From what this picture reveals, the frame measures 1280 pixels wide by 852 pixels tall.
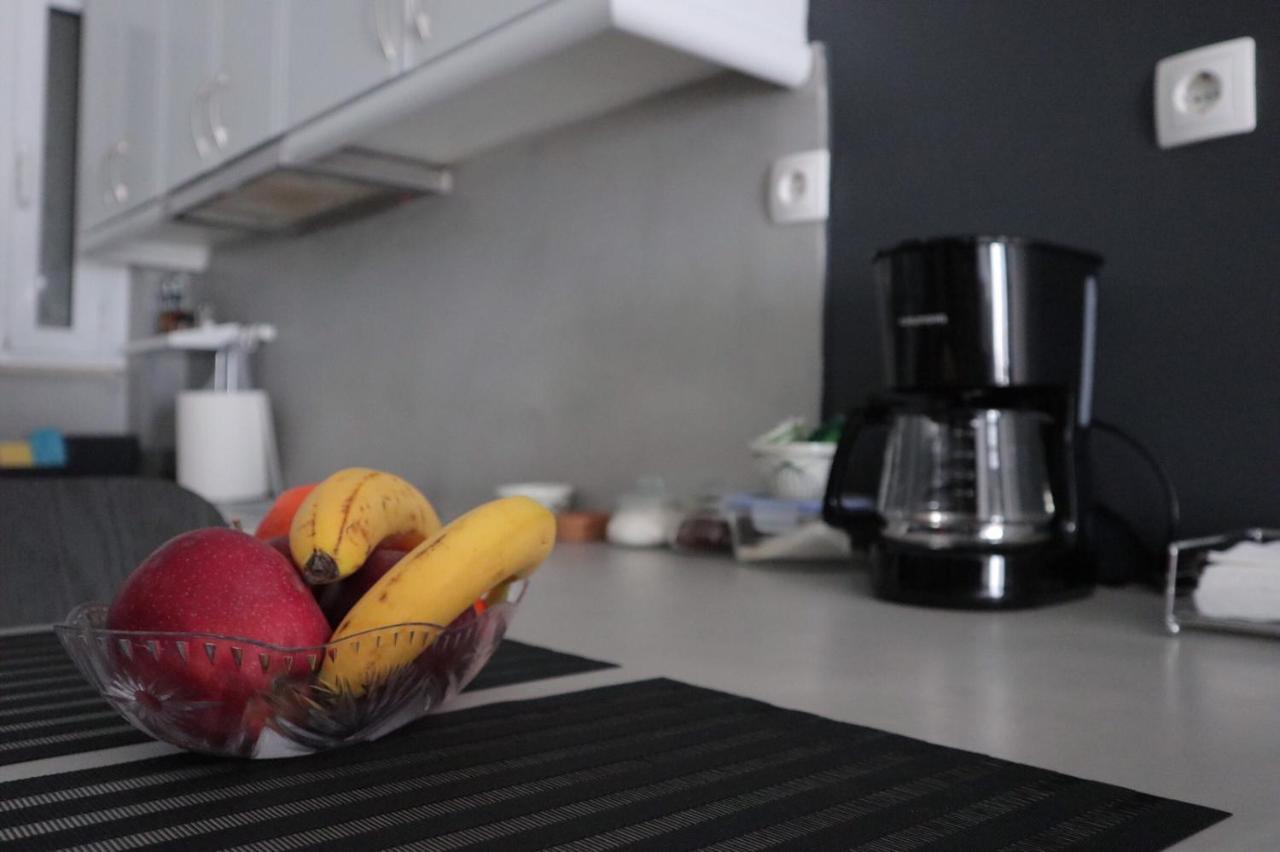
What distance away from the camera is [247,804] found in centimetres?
44

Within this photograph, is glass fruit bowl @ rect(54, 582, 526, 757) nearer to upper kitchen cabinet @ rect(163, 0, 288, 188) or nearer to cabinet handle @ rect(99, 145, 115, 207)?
upper kitchen cabinet @ rect(163, 0, 288, 188)

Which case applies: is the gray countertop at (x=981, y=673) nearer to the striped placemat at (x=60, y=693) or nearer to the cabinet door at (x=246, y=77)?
the striped placemat at (x=60, y=693)

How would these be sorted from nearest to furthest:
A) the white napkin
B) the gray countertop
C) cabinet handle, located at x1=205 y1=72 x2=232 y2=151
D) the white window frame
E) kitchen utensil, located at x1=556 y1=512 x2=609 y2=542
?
the gray countertop < the white napkin < kitchen utensil, located at x1=556 y1=512 x2=609 y2=542 < cabinet handle, located at x1=205 y1=72 x2=232 y2=151 < the white window frame

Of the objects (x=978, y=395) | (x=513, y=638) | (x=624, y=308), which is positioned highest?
(x=624, y=308)

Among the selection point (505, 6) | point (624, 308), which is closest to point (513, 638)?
point (505, 6)

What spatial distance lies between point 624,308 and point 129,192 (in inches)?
58.9

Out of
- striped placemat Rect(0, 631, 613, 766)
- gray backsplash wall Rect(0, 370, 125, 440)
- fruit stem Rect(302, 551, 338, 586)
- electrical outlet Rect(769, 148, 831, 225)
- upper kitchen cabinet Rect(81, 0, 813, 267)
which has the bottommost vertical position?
striped placemat Rect(0, 631, 613, 766)

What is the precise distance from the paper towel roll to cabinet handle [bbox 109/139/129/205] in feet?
1.70

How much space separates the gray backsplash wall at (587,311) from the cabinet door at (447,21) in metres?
0.38

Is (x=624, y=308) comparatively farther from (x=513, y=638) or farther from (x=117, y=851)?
(x=117, y=851)

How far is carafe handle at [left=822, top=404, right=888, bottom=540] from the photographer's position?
3.37ft

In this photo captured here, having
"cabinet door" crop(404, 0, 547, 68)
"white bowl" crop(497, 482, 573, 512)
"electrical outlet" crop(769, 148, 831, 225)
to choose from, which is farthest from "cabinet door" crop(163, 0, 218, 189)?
"electrical outlet" crop(769, 148, 831, 225)

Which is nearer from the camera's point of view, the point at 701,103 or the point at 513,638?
the point at 513,638

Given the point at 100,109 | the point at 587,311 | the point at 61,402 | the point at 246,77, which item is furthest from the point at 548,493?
the point at 61,402
